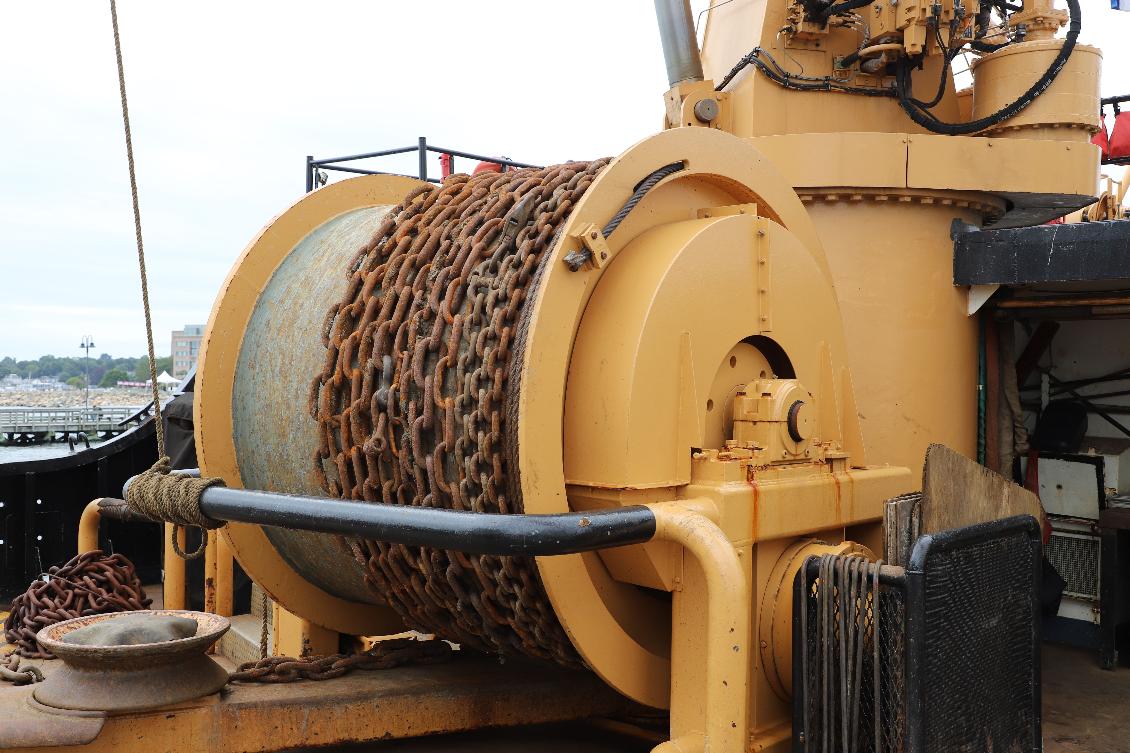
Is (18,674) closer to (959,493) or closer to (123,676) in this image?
(123,676)

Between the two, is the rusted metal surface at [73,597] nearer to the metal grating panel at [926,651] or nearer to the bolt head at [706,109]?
the metal grating panel at [926,651]

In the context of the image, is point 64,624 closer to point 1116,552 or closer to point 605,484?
point 605,484

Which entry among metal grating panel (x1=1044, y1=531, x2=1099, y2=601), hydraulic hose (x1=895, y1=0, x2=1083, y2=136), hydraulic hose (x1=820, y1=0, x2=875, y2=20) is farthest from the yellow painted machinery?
metal grating panel (x1=1044, y1=531, x2=1099, y2=601)

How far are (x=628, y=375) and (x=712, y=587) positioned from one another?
63 centimetres

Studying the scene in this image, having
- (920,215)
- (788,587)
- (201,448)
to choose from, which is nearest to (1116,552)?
(920,215)

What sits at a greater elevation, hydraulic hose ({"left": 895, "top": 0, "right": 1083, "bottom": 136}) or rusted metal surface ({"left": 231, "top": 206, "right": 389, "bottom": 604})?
hydraulic hose ({"left": 895, "top": 0, "right": 1083, "bottom": 136})

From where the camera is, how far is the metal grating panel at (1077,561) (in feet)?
20.4

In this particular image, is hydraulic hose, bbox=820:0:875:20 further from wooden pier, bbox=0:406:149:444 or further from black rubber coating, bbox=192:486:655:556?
wooden pier, bbox=0:406:149:444

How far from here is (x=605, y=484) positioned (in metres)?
2.99

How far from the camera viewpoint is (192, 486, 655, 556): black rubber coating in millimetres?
2580

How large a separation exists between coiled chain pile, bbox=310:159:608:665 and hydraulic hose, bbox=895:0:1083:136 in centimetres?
288

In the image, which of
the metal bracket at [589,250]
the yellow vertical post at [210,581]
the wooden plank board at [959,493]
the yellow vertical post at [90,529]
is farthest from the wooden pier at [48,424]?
the wooden plank board at [959,493]

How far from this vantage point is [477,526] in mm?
2582

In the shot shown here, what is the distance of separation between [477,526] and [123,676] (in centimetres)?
127
